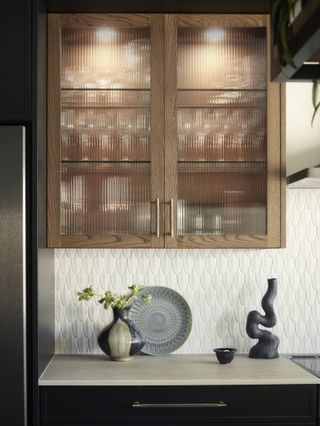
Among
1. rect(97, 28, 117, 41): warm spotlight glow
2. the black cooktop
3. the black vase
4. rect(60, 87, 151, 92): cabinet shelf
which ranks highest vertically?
rect(97, 28, 117, 41): warm spotlight glow

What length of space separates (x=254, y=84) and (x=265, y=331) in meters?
1.07

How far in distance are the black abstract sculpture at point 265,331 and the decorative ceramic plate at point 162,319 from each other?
0.94 feet

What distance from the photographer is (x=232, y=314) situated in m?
3.48

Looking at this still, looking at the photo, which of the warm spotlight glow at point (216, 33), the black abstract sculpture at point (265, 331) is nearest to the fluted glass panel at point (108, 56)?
the warm spotlight glow at point (216, 33)

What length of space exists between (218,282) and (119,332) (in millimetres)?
570

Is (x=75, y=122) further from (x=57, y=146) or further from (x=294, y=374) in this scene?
(x=294, y=374)

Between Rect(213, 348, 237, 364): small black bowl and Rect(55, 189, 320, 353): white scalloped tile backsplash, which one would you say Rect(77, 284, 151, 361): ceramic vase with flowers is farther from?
Rect(213, 348, 237, 364): small black bowl

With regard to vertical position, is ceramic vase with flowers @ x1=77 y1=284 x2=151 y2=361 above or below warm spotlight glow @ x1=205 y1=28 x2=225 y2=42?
below

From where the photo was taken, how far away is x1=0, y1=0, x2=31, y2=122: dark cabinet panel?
115 inches

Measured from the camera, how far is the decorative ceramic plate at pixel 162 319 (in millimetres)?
3398

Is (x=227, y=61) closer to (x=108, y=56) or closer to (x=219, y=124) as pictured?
(x=219, y=124)

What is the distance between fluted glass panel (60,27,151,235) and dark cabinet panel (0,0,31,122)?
0.30 metres

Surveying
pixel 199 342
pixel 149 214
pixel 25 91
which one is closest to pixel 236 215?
pixel 149 214

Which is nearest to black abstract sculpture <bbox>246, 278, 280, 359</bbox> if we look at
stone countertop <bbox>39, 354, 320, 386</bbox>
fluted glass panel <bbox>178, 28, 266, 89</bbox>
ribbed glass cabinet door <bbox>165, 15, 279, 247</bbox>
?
stone countertop <bbox>39, 354, 320, 386</bbox>
